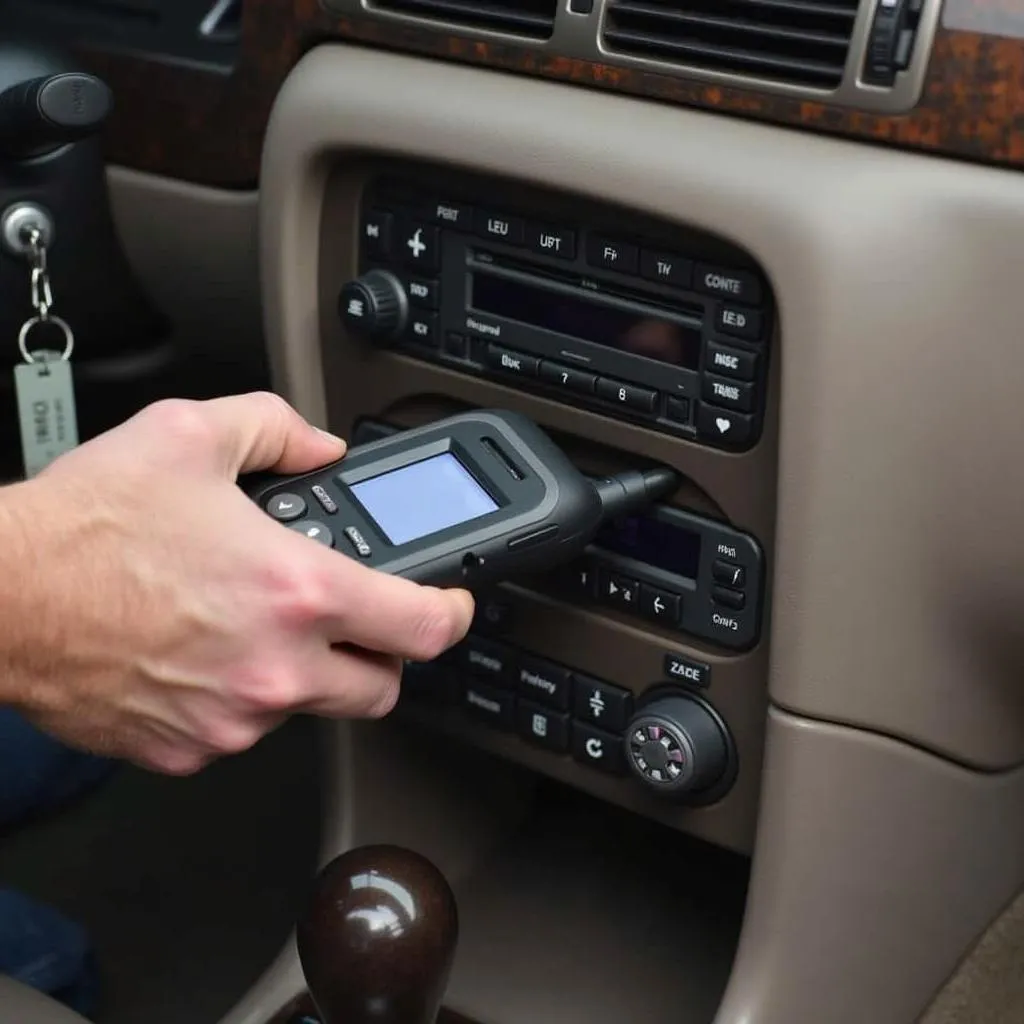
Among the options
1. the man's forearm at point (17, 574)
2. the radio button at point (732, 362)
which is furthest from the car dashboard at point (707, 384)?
the man's forearm at point (17, 574)

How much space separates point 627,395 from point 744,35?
17 cm

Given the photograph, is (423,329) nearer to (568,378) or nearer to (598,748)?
(568,378)

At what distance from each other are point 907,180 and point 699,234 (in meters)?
0.10

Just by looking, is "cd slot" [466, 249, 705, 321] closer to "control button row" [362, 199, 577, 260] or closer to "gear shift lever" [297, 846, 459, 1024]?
"control button row" [362, 199, 577, 260]

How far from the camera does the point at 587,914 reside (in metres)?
0.97

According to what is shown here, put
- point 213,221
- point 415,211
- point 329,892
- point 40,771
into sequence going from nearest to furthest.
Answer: point 329,892 → point 415,211 → point 213,221 → point 40,771

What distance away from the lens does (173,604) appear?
1.98 ft

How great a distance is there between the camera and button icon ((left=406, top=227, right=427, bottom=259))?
2.56 ft

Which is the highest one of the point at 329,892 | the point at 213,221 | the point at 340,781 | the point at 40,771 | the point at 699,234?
the point at 699,234

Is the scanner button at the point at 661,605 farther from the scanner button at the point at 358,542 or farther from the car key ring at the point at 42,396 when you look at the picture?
the car key ring at the point at 42,396

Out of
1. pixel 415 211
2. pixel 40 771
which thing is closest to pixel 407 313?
pixel 415 211

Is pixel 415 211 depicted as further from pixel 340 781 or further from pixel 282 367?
pixel 340 781

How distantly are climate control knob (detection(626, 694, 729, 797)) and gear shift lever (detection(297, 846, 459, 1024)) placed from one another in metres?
0.16

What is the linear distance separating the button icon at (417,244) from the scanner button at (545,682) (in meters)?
0.22
